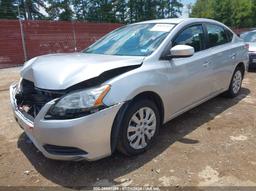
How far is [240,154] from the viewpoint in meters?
3.32

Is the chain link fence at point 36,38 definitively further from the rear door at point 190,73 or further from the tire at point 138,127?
the tire at point 138,127

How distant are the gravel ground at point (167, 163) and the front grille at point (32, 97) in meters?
0.64

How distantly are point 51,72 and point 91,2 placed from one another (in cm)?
4296

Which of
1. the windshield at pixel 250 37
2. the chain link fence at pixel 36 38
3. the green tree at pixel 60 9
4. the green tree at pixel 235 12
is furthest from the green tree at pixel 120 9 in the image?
the windshield at pixel 250 37

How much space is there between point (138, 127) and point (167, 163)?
519mm

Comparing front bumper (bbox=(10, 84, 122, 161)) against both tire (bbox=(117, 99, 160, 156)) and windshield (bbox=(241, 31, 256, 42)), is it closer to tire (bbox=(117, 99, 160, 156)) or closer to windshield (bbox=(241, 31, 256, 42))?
tire (bbox=(117, 99, 160, 156))

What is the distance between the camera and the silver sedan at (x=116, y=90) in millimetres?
2705

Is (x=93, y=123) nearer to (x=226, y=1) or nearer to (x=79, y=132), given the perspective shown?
(x=79, y=132)

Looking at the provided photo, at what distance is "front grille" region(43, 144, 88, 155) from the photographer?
276 centimetres

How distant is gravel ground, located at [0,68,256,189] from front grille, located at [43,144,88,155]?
32 cm

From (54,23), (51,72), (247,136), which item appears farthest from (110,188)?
(54,23)

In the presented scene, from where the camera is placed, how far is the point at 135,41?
12.6ft

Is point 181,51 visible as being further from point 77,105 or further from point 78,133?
point 78,133

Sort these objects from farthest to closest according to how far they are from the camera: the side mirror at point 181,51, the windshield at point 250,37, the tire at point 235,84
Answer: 1. the windshield at point 250,37
2. the tire at point 235,84
3. the side mirror at point 181,51
